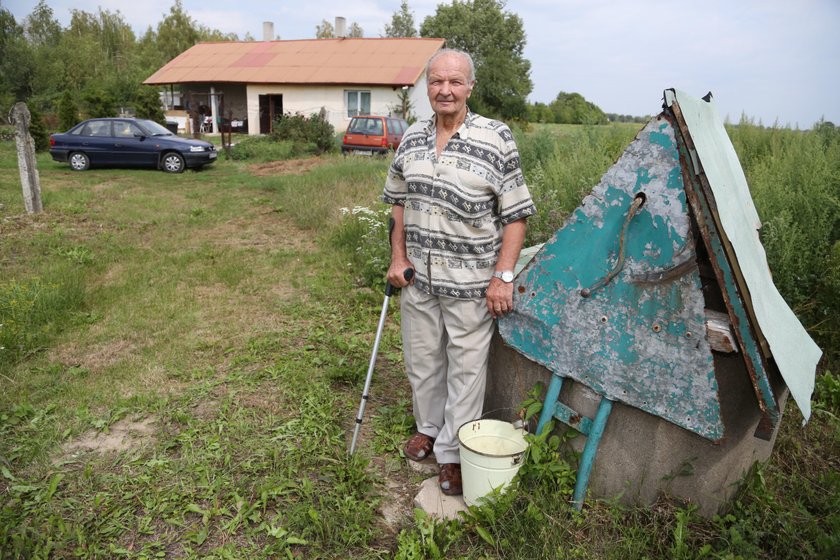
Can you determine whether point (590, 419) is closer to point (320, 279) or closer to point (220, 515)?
point (220, 515)

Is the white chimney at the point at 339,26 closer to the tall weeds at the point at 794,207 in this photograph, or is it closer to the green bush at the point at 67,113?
the green bush at the point at 67,113

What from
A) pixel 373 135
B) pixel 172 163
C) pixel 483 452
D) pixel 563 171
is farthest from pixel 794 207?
pixel 373 135

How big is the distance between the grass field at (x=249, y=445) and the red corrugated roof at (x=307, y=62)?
21.6 meters

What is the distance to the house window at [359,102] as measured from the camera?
87.3 ft

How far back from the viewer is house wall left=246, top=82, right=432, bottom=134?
2645cm

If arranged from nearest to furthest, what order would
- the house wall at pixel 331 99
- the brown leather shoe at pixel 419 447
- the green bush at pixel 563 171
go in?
the brown leather shoe at pixel 419 447, the green bush at pixel 563 171, the house wall at pixel 331 99

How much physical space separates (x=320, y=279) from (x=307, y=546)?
391 cm

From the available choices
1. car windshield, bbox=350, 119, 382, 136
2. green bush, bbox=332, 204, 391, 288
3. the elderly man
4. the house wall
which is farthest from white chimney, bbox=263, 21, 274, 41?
the elderly man

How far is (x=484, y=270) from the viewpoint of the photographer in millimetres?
2785

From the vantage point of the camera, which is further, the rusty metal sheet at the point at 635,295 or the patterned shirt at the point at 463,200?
the patterned shirt at the point at 463,200

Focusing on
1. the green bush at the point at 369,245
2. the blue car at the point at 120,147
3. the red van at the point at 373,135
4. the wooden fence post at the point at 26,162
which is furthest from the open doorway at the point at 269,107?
the green bush at the point at 369,245

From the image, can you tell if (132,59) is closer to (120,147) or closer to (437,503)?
(120,147)

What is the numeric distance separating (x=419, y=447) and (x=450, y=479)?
1.10ft

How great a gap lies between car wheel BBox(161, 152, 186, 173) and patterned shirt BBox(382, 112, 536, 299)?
45.3 ft
